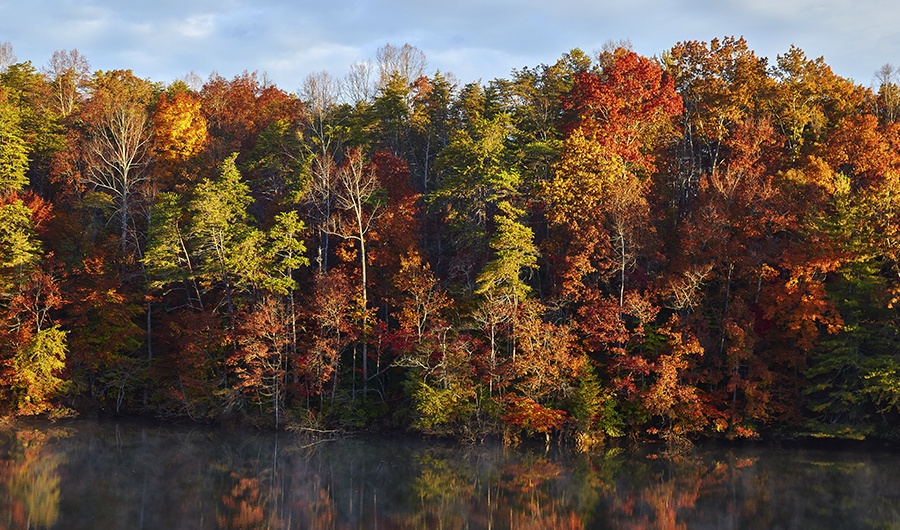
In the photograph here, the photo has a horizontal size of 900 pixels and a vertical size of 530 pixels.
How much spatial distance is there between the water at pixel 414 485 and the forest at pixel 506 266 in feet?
7.90

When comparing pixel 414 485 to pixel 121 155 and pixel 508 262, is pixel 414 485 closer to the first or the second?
pixel 508 262

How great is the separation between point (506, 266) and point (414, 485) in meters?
10.9

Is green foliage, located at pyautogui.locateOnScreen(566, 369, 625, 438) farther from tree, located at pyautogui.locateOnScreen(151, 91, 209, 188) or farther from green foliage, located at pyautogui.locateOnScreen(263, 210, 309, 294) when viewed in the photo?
tree, located at pyautogui.locateOnScreen(151, 91, 209, 188)

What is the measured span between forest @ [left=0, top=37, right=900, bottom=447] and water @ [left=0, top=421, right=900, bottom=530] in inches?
94.8

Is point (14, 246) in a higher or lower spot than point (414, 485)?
higher

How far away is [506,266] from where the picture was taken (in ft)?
111

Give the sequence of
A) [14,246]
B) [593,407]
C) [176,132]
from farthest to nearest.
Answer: [176,132]
[14,246]
[593,407]

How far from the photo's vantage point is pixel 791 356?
32.5 meters

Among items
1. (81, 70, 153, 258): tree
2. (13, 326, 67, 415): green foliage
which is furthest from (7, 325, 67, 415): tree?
(81, 70, 153, 258): tree

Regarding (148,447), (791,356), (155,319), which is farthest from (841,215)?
(155,319)

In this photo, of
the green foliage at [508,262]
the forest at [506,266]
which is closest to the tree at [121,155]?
the forest at [506,266]

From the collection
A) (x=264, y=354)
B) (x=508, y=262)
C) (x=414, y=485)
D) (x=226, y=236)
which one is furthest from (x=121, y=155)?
(x=414, y=485)

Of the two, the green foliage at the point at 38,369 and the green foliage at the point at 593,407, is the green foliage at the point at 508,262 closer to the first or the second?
the green foliage at the point at 593,407

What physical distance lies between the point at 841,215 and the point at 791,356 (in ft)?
19.8
